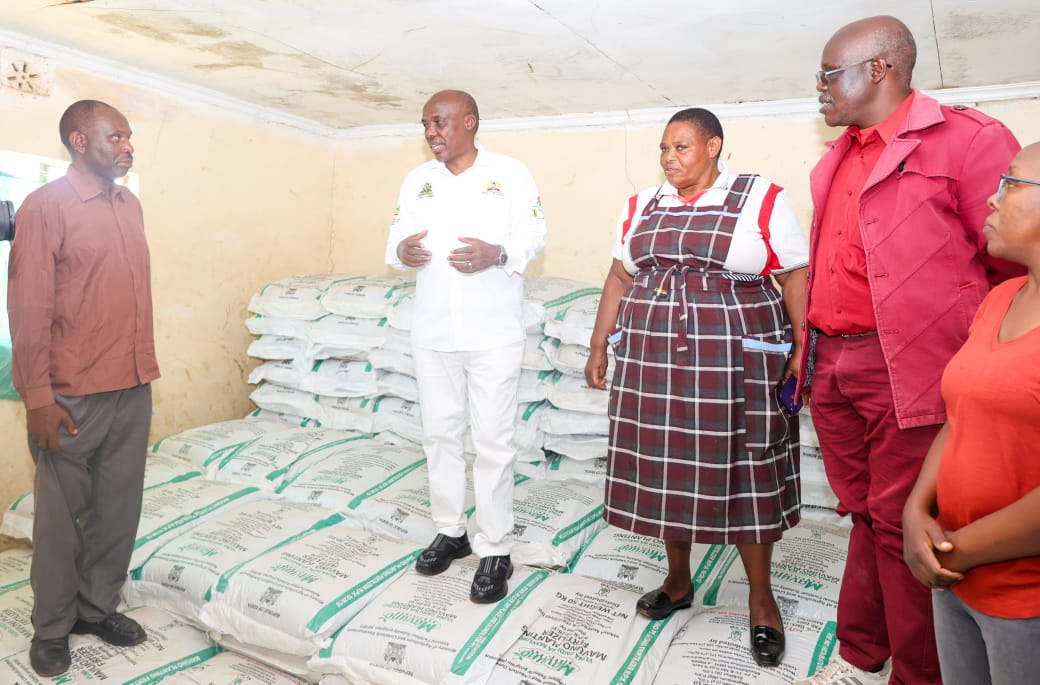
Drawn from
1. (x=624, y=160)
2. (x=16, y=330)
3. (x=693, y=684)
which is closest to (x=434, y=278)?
(x=16, y=330)

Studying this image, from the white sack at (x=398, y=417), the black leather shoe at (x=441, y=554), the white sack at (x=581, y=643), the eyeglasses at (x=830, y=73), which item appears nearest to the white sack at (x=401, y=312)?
the white sack at (x=398, y=417)

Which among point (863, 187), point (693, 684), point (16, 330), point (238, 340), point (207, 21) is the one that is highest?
point (207, 21)

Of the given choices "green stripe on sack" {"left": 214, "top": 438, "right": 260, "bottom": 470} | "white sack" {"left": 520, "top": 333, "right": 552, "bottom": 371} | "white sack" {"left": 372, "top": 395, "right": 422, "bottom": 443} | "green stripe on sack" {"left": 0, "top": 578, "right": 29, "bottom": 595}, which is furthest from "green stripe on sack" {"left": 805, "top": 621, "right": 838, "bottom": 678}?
"green stripe on sack" {"left": 0, "top": 578, "right": 29, "bottom": 595}

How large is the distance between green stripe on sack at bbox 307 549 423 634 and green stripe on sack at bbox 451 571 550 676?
0.39m

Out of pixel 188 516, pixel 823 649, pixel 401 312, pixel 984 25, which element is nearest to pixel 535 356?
pixel 401 312

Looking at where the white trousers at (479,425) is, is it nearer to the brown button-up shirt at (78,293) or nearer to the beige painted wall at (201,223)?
the brown button-up shirt at (78,293)

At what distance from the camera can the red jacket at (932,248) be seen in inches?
52.8

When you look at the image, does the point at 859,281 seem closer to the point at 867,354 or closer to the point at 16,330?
the point at 867,354

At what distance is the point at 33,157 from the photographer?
9.37 ft

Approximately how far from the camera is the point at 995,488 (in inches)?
40.6

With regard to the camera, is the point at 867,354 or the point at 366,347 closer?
the point at 867,354

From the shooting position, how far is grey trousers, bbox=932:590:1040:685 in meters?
0.98

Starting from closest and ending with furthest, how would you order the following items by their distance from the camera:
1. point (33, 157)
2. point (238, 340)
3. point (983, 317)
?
point (983, 317) < point (33, 157) < point (238, 340)

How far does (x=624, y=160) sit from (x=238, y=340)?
7.47 ft
